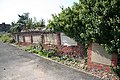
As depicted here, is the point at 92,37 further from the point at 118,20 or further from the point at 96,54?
the point at 118,20

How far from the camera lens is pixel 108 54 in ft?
39.7

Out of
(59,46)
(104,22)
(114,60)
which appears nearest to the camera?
(104,22)

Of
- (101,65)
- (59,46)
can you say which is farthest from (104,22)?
(59,46)

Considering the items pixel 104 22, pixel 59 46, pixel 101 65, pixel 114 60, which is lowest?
pixel 101 65

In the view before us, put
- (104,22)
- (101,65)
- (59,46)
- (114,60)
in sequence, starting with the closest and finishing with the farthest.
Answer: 1. (104,22)
2. (114,60)
3. (101,65)
4. (59,46)

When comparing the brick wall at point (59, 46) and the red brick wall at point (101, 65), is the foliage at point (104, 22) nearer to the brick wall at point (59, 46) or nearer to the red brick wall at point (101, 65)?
the red brick wall at point (101, 65)

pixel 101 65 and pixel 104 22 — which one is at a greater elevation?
pixel 104 22

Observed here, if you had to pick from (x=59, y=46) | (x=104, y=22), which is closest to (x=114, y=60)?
(x=104, y=22)

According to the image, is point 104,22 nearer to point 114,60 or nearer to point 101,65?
point 114,60

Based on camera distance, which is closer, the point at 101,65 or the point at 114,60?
the point at 114,60

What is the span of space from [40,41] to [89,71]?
43.4 feet

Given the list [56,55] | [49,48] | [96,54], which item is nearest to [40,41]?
[49,48]

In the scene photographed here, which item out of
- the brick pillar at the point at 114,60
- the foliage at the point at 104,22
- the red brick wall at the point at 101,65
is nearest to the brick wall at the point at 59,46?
the red brick wall at the point at 101,65

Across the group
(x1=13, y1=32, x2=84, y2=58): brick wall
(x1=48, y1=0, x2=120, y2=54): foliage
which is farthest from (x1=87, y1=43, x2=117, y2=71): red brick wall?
(x1=13, y1=32, x2=84, y2=58): brick wall
